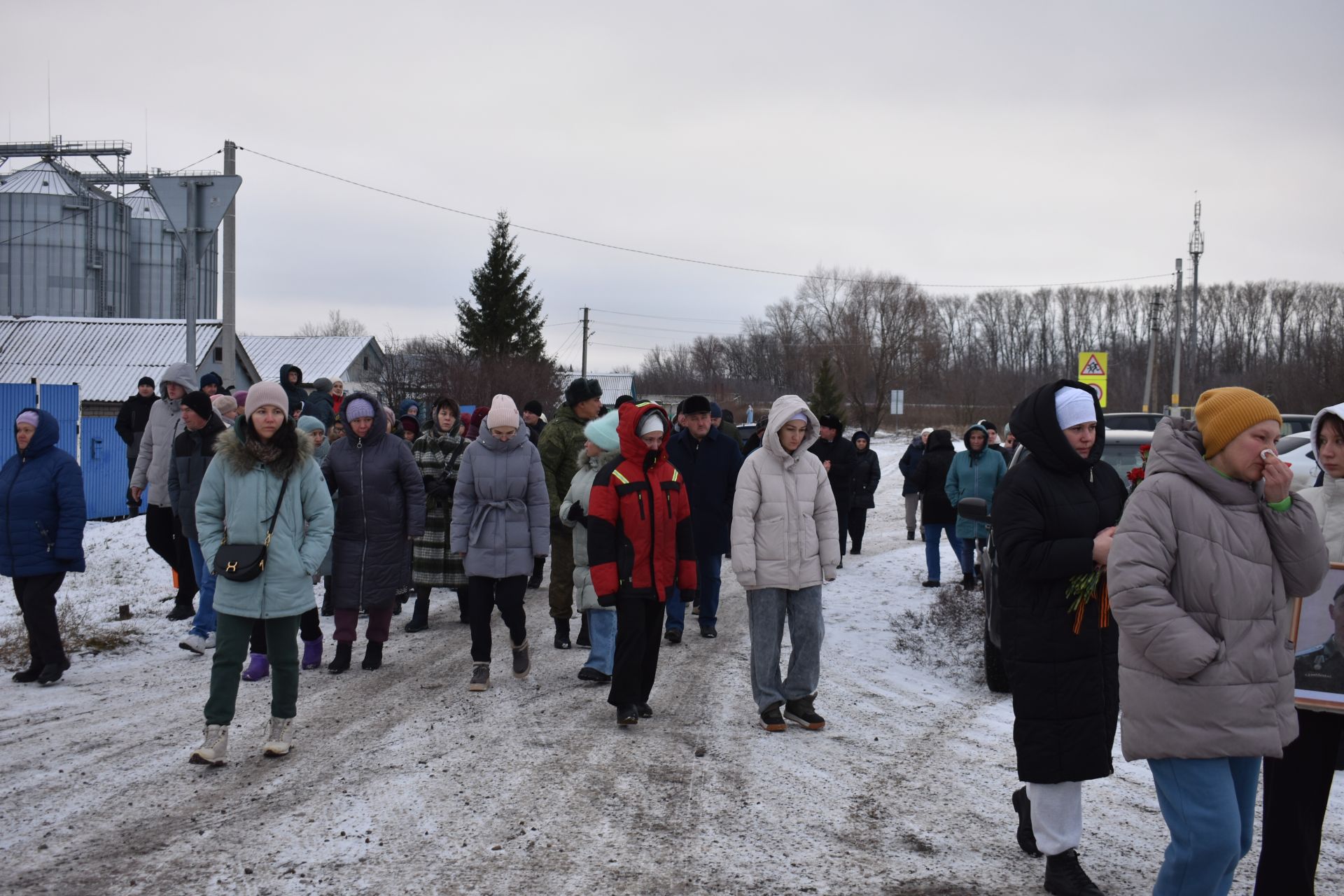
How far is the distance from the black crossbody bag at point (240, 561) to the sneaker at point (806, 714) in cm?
328

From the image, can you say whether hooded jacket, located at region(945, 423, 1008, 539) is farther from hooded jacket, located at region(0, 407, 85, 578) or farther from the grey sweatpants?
hooded jacket, located at region(0, 407, 85, 578)

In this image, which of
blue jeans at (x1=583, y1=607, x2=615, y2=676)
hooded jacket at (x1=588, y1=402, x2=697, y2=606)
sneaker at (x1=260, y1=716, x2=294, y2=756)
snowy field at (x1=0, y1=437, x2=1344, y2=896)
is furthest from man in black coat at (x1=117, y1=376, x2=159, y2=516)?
hooded jacket at (x1=588, y1=402, x2=697, y2=606)

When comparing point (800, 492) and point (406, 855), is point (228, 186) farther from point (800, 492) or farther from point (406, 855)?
point (406, 855)

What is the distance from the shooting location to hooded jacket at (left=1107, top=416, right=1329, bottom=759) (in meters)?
3.37

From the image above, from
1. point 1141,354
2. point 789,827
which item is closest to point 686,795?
point 789,827

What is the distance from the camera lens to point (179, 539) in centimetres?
952

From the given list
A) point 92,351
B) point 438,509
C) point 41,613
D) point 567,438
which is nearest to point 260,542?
point 41,613

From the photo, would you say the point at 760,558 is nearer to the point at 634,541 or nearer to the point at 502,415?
the point at 634,541

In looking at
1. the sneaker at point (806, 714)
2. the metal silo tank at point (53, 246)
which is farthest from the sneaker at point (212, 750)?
the metal silo tank at point (53, 246)

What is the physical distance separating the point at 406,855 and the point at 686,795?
146 cm

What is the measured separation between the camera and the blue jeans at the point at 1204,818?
3.40 meters

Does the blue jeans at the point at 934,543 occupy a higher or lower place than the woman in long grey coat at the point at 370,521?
lower

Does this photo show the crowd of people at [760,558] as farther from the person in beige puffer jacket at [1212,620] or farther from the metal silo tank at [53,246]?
the metal silo tank at [53,246]

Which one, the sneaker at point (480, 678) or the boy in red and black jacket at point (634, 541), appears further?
the sneaker at point (480, 678)
